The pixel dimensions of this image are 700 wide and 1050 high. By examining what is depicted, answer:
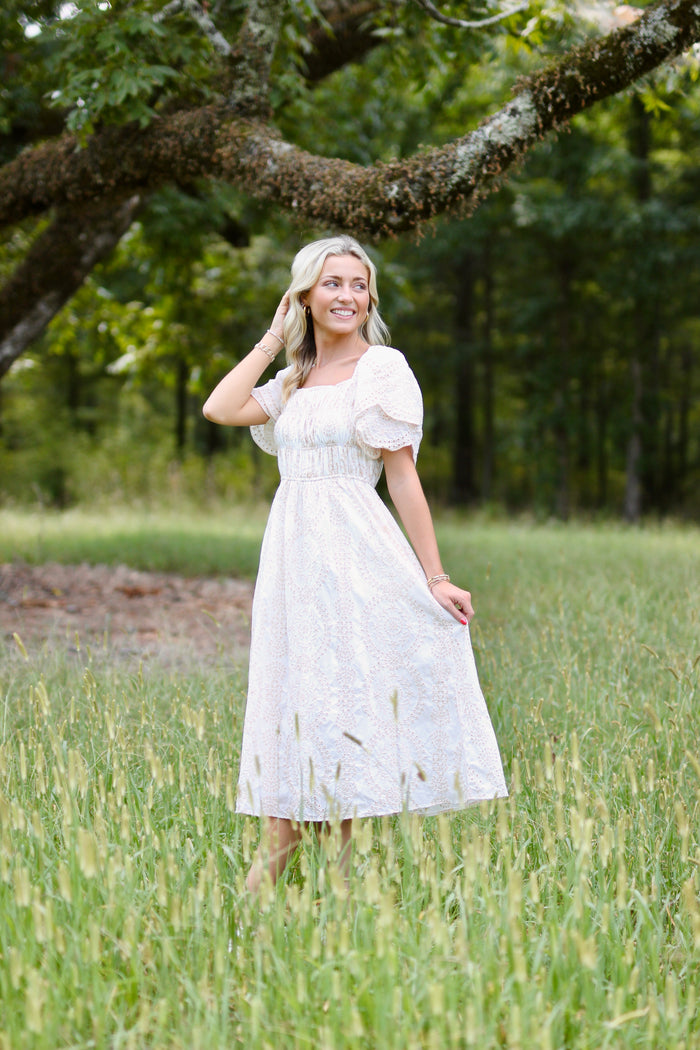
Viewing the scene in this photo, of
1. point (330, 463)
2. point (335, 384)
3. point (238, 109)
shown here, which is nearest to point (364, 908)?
point (330, 463)

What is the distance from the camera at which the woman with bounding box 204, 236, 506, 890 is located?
97.7 inches

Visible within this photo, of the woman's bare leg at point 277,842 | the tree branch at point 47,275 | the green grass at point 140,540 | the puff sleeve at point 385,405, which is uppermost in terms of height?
the tree branch at point 47,275

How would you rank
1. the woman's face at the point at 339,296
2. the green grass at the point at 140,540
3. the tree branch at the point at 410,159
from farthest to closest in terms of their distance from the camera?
the green grass at the point at 140,540 → the tree branch at the point at 410,159 → the woman's face at the point at 339,296

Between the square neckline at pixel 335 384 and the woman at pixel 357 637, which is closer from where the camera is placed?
the woman at pixel 357 637

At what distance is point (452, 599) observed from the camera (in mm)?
2523

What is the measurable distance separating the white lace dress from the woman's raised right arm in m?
0.33

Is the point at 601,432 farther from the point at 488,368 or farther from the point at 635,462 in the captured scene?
the point at 635,462

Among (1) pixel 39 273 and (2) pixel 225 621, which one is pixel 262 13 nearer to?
(1) pixel 39 273

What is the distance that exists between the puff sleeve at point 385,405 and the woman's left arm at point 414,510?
0.19 feet

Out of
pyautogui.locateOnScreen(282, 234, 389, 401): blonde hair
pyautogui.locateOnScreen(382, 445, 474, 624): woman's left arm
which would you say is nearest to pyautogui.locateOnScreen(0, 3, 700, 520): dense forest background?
pyautogui.locateOnScreen(282, 234, 389, 401): blonde hair

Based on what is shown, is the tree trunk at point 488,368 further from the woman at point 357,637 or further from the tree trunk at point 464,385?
the woman at point 357,637

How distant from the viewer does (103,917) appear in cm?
199

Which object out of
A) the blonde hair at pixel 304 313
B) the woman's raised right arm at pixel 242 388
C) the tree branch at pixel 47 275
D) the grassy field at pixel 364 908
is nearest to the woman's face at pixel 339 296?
the blonde hair at pixel 304 313

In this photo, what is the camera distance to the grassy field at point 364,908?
1.69 m
